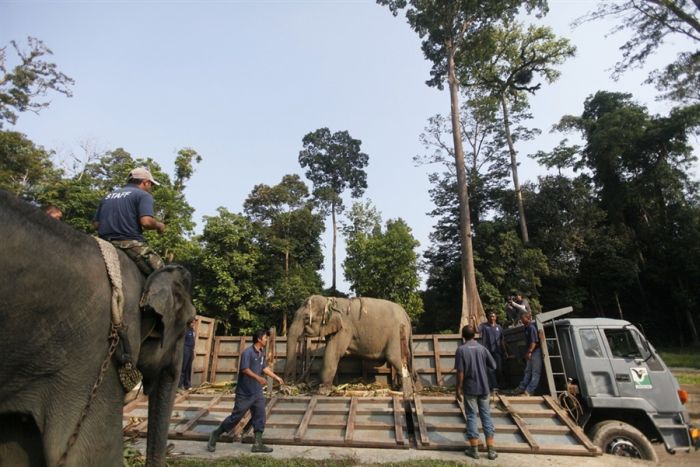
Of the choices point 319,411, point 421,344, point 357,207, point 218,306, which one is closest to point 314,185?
point 357,207

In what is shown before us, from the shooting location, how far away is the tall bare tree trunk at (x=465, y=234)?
1400 centimetres

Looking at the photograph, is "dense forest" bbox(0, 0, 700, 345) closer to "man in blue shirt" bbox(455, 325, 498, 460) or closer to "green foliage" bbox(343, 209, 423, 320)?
"green foliage" bbox(343, 209, 423, 320)

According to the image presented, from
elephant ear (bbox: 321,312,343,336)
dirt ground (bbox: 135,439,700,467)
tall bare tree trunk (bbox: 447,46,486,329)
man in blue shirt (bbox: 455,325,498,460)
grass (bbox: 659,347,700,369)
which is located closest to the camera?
dirt ground (bbox: 135,439,700,467)

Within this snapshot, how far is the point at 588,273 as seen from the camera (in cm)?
2733

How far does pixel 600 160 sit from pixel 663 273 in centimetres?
Result: 916

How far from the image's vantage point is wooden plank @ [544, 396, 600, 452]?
5.71 meters

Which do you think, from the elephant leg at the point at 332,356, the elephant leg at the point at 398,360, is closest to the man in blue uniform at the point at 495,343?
the elephant leg at the point at 398,360

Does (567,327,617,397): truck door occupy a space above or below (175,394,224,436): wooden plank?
above

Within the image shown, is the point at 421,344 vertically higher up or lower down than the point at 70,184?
lower down

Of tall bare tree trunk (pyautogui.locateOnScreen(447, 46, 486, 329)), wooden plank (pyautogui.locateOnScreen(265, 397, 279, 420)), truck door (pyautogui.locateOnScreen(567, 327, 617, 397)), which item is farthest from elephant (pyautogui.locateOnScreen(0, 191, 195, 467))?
tall bare tree trunk (pyautogui.locateOnScreen(447, 46, 486, 329))

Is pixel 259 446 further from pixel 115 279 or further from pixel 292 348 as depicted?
pixel 115 279

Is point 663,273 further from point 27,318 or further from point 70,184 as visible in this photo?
point 70,184

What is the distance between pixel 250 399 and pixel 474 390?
11.1 ft

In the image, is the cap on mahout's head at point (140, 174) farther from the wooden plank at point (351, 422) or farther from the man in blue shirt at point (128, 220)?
the wooden plank at point (351, 422)
